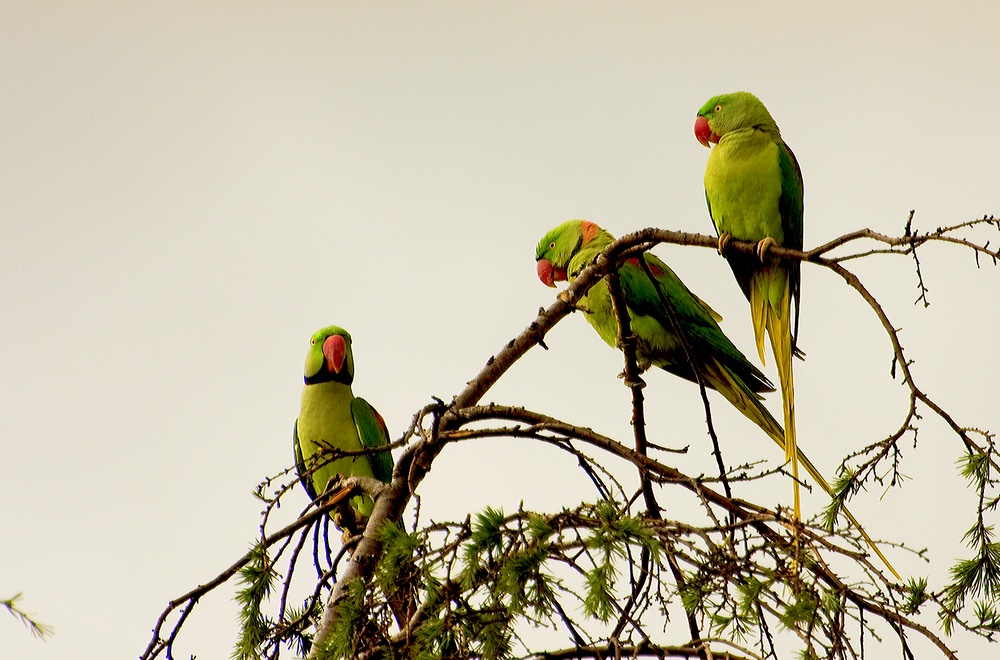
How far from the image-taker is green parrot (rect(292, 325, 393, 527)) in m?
3.48

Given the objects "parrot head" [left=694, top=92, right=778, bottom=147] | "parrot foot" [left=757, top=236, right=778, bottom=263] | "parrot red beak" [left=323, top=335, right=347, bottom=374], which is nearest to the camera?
"parrot foot" [left=757, top=236, right=778, bottom=263]

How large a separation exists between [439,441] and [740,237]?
1506 mm

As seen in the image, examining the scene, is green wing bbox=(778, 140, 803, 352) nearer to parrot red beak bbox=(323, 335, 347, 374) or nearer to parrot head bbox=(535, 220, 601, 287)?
parrot head bbox=(535, 220, 601, 287)

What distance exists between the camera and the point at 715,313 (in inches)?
133

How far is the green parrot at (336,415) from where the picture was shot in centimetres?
348

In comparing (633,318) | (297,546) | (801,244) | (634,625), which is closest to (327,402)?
(633,318)

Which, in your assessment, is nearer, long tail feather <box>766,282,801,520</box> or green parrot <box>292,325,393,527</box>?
long tail feather <box>766,282,801,520</box>

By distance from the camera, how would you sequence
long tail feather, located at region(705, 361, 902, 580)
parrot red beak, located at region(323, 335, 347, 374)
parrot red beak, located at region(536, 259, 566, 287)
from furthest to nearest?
parrot red beak, located at region(536, 259, 566, 287) → parrot red beak, located at region(323, 335, 347, 374) → long tail feather, located at region(705, 361, 902, 580)

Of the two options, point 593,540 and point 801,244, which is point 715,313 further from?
point 593,540

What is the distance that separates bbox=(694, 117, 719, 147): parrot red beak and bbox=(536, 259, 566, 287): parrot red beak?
0.72 m

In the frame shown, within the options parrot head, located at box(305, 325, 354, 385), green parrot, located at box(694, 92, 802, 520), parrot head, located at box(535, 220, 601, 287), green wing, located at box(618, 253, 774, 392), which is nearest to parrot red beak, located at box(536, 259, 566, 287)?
parrot head, located at box(535, 220, 601, 287)

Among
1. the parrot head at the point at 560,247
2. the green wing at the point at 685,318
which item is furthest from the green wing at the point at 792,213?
the parrot head at the point at 560,247

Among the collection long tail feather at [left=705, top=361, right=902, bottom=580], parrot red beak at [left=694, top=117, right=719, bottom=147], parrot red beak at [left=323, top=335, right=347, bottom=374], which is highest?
parrot red beak at [left=694, top=117, right=719, bottom=147]

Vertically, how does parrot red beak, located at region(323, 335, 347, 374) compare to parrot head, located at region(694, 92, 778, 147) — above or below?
below
